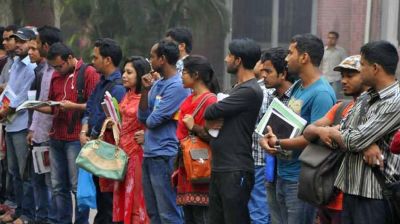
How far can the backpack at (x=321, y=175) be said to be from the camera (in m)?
5.55

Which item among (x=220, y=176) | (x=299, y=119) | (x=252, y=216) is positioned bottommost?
(x=252, y=216)

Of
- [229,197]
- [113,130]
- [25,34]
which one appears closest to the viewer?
[229,197]

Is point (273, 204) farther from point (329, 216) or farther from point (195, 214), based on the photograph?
point (329, 216)

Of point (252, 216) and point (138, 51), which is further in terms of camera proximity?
point (138, 51)

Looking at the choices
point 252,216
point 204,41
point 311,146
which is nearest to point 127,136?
point 252,216

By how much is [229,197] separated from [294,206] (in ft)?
1.67

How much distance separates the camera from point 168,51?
7.56 meters

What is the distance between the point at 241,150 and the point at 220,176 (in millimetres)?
255

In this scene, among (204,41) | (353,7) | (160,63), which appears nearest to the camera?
(160,63)

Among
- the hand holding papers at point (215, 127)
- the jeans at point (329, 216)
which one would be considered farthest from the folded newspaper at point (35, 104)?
the jeans at point (329, 216)

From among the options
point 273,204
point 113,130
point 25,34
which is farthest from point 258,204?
point 25,34

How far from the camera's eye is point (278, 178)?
255 inches

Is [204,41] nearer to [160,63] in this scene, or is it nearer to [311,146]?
[160,63]

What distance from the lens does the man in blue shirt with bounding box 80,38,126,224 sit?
26.9 feet
